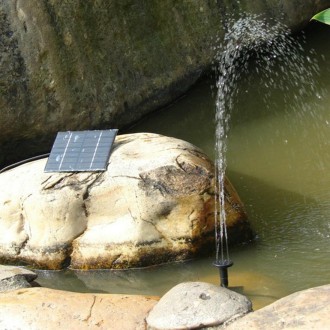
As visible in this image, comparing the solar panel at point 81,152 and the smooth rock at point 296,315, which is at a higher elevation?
the solar panel at point 81,152

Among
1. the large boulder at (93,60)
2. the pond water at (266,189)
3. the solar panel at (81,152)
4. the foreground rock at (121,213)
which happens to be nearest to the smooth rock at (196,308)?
the pond water at (266,189)

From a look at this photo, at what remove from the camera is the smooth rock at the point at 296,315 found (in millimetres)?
3824

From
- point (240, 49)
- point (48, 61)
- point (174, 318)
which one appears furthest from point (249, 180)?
point (240, 49)

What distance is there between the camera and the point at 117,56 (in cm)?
839

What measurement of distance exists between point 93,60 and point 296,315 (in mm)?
4749

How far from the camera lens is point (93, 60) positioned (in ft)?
26.5

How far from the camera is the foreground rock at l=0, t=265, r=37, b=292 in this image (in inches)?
199

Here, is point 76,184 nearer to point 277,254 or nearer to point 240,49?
point 277,254

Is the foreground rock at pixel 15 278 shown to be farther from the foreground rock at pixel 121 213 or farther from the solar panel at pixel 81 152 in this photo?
the solar panel at pixel 81 152

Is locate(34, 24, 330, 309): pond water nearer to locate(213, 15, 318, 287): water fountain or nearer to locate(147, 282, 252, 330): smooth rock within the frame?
locate(213, 15, 318, 287): water fountain

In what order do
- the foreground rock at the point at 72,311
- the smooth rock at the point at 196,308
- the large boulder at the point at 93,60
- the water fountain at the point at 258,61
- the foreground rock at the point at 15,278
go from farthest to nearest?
the water fountain at the point at 258,61 → the large boulder at the point at 93,60 → the foreground rock at the point at 15,278 → the foreground rock at the point at 72,311 → the smooth rock at the point at 196,308

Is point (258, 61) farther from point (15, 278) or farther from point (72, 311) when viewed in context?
point (72, 311)

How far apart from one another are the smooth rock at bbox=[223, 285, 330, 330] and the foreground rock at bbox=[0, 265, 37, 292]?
→ 1.60m

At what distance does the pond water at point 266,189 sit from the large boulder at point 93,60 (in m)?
0.42
